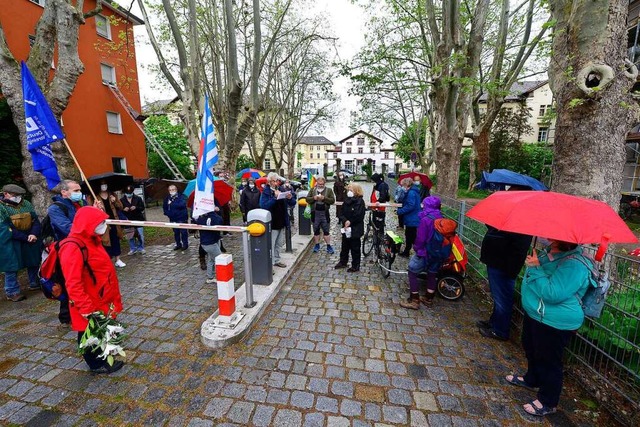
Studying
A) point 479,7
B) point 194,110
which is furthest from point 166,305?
point 479,7

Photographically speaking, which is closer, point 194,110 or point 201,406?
point 201,406

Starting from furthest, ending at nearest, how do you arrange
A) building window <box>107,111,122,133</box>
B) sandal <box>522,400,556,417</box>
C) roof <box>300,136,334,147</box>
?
roof <box>300,136,334,147</box> < building window <box>107,111,122,133</box> < sandal <box>522,400,556,417</box>

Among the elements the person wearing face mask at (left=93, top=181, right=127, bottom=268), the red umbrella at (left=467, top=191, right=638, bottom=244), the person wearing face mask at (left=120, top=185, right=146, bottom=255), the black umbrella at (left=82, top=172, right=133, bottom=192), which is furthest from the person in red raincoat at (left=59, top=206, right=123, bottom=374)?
the person wearing face mask at (left=120, top=185, right=146, bottom=255)

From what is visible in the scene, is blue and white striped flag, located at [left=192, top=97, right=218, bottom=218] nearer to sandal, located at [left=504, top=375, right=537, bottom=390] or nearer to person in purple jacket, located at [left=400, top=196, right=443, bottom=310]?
person in purple jacket, located at [left=400, top=196, right=443, bottom=310]

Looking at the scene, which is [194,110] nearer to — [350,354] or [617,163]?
[350,354]

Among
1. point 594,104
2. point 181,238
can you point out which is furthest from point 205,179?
point 594,104

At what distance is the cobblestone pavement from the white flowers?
0.40 m

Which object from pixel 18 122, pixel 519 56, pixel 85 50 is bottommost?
pixel 18 122

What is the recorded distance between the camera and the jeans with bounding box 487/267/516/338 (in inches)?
142

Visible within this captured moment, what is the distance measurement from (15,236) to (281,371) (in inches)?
194

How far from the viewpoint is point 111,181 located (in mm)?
7418

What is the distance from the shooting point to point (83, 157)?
14602mm

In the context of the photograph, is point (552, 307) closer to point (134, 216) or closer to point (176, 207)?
point (176, 207)

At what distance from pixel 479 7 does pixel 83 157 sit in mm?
17674
